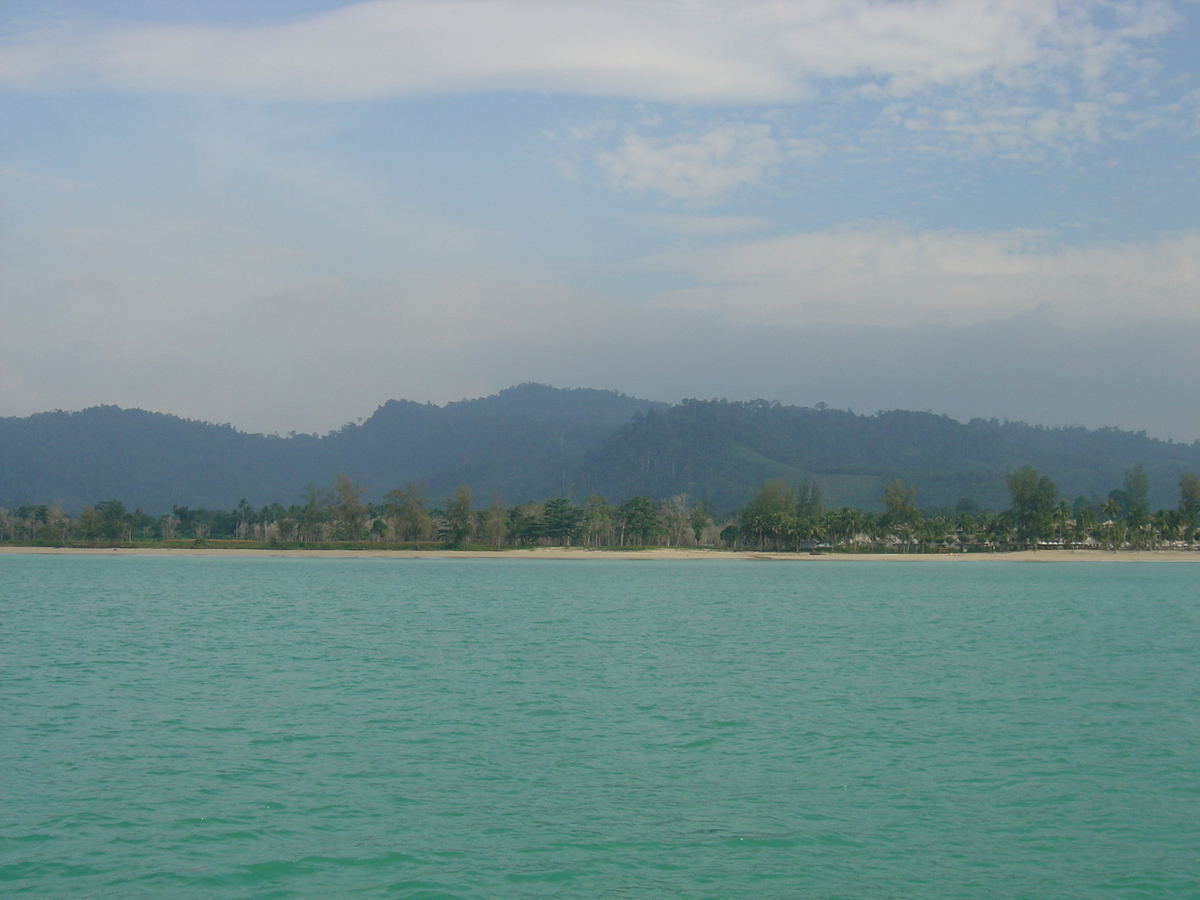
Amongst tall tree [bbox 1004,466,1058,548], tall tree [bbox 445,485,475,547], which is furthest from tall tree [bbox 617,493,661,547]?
tall tree [bbox 1004,466,1058,548]

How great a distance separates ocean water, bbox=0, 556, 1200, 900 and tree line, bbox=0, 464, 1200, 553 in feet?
322

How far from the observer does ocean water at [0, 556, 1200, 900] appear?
37.6ft

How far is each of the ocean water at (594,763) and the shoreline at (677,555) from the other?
281 feet

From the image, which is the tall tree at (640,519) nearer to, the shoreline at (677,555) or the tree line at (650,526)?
the tree line at (650,526)

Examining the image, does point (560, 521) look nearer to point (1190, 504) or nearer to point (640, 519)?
point (640, 519)

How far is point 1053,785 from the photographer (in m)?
15.3

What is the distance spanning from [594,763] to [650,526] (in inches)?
4777

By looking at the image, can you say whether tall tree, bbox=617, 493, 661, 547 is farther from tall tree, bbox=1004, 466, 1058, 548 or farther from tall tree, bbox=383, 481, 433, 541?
tall tree, bbox=1004, 466, 1058, 548

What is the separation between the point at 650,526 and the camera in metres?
137

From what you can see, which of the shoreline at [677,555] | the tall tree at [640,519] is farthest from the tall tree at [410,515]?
the tall tree at [640,519]

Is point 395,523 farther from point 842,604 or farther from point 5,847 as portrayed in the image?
point 5,847

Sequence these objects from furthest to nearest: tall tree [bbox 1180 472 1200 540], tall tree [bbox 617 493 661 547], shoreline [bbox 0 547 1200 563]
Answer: tall tree [bbox 617 493 661 547] → tall tree [bbox 1180 472 1200 540] → shoreline [bbox 0 547 1200 563]

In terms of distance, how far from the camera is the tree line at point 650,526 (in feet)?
437

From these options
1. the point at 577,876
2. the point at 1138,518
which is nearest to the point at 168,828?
the point at 577,876
